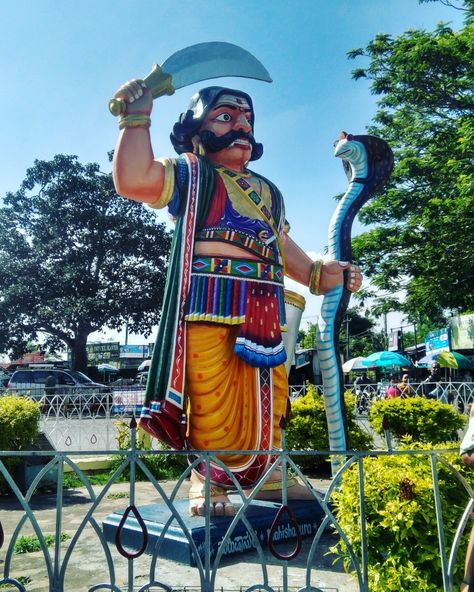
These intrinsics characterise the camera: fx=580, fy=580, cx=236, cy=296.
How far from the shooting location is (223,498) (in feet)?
13.4

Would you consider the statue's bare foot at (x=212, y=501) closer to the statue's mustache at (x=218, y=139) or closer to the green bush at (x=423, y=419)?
the statue's mustache at (x=218, y=139)

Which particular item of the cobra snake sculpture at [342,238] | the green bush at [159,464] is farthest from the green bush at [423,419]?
the cobra snake sculpture at [342,238]

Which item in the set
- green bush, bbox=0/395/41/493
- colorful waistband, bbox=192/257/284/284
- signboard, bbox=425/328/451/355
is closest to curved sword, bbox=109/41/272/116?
colorful waistband, bbox=192/257/284/284

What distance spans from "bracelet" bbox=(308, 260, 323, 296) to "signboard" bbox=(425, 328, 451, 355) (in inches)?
584

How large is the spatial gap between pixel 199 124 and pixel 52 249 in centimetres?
1833

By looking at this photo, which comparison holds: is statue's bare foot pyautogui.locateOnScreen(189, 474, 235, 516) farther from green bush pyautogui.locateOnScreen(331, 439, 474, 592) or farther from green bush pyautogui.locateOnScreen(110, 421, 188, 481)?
green bush pyautogui.locateOnScreen(110, 421, 188, 481)

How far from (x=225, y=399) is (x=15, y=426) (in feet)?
12.0

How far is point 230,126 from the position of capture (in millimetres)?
4723

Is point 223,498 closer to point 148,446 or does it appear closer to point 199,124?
point 199,124

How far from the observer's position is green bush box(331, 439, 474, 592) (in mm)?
2482

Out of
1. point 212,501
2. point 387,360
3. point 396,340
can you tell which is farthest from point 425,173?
point 396,340

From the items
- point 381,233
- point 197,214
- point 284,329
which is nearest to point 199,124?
point 197,214

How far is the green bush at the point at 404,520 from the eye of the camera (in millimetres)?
2482

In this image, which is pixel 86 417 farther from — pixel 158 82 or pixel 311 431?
pixel 158 82
